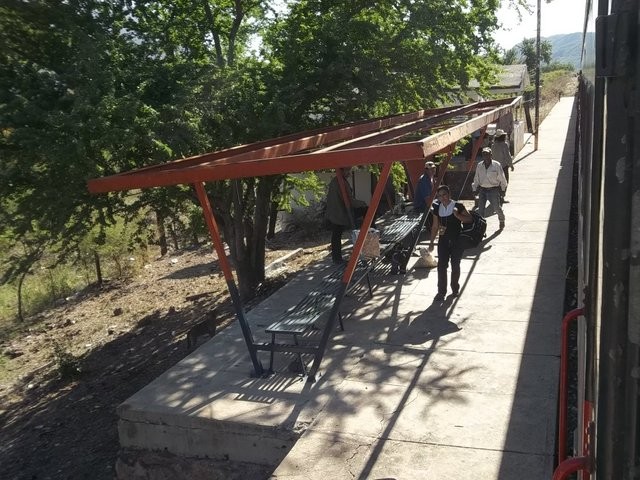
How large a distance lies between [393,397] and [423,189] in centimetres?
504

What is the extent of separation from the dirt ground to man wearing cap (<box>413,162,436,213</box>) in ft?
8.96

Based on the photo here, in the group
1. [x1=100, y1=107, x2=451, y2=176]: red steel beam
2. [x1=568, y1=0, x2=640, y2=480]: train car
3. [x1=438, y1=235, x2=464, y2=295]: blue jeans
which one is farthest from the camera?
[x1=438, y1=235, x2=464, y2=295]: blue jeans

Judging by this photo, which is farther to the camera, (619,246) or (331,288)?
(331,288)

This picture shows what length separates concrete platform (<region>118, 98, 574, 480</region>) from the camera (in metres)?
4.08

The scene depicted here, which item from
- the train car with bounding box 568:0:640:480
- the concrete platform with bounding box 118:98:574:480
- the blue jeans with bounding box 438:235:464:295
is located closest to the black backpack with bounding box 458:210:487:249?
the blue jeans with bounding box 438:235:464:295

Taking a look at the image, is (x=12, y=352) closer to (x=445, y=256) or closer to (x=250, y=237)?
(x=250, y=237)

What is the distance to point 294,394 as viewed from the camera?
511cm

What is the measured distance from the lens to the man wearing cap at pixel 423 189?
9.29 metres

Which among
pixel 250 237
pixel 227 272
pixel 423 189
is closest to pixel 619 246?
pixel 227 272

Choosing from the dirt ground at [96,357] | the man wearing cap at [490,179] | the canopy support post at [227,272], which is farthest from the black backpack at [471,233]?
the dirt ground at [96,357]

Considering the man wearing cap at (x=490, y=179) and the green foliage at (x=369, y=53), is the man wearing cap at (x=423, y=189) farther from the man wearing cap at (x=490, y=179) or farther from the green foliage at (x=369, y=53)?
the green foliage at (x=369, y=53)

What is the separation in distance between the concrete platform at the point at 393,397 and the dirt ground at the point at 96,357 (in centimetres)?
122

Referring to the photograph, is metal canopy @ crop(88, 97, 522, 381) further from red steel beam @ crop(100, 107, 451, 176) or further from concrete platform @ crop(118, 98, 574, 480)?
concrete platform @ crop(118, 98, 574, 480)

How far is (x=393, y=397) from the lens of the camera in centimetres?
491
